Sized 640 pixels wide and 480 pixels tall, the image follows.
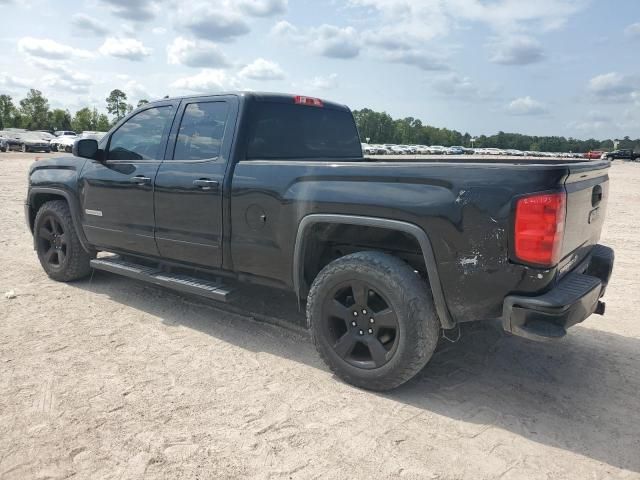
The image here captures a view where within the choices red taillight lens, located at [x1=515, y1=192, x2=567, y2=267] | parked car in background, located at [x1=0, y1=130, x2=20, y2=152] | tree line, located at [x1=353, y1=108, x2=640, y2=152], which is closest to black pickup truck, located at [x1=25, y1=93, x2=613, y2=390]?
red taillight lens, located at [x1=515, y1=192, x2=567, y2=267]

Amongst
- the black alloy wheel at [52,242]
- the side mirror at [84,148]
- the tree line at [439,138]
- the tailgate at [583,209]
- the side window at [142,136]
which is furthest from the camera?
the tree line at [439,138]

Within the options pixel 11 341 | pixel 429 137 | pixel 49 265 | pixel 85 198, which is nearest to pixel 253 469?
pixel 11 341

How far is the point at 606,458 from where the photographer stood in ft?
8.84

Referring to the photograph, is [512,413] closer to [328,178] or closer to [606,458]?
[606,458]

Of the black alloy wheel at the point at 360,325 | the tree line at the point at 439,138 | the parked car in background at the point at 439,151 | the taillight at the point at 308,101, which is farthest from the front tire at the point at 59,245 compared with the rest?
the tree line at the point at 439,138

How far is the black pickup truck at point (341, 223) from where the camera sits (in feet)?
9.15

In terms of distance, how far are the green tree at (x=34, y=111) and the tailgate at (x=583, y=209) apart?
280 ft

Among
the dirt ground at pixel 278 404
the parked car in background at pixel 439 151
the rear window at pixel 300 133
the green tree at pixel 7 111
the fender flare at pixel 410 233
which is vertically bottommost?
the dirt ground at pixel 278 404

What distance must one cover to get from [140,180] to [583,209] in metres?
3.54

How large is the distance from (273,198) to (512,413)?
6.90 feet

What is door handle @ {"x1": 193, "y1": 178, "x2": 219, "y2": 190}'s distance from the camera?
3994 mm

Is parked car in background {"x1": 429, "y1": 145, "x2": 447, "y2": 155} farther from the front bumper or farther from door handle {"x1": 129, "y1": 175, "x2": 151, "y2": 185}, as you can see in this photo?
the front bumper

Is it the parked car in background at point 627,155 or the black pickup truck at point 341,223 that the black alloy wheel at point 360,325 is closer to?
the black pickup truck at point 341,223

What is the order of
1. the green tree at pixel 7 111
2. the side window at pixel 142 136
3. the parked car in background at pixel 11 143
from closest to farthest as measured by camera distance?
the side window at pixel 142 136, the parked car in background at pixel 11 143, the green tree at pixel 7 111
